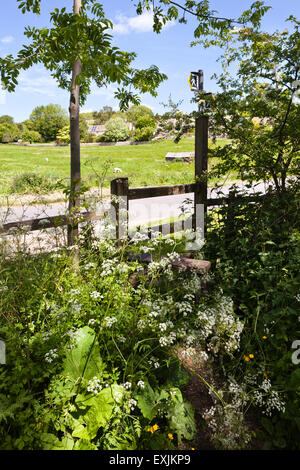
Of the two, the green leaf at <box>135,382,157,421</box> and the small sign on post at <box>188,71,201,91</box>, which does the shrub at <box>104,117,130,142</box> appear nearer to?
the small sign on post at <box>188,71,201,91</box>

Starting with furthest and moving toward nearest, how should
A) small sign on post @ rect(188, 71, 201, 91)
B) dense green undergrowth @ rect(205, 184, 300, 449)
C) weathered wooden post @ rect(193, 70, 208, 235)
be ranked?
small sign on post @ rect(188, 71, 201, 91), weathered wooden post @ rect(193, 70, 208, 235), dense green undergrowth @ rect(205, 184, 300, 449)

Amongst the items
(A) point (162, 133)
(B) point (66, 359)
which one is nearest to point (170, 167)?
(A) point (162, 133)

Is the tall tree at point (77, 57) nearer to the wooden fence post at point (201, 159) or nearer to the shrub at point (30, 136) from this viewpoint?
the wooden fence post at point (201, 159)

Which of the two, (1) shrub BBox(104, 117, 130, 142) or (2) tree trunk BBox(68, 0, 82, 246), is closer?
(2) tree trunk BBox(68, 0, 82, 246)

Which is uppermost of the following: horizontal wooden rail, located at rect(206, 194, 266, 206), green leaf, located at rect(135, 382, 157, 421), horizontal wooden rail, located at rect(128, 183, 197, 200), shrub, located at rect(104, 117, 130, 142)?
shrub, located at rect(104, 117, 130, 142)

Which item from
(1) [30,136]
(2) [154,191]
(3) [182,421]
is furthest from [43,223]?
(1) [30,136]

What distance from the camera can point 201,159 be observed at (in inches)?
184

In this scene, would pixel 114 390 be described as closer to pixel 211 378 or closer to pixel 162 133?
pixel 211 378

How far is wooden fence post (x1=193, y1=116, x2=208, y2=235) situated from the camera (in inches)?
179

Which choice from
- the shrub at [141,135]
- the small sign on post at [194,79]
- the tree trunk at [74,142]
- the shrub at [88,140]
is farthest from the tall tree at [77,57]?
the shrub at [88,140]

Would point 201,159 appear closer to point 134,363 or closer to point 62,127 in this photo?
point 134,363

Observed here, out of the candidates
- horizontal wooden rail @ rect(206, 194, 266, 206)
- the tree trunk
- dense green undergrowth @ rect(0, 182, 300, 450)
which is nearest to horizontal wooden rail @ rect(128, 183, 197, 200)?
horizontal wooden rail @ rect(206, 194, 266, 206)

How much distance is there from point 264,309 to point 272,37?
354cm

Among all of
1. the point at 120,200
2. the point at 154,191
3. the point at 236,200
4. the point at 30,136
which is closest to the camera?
the point at 120,200
